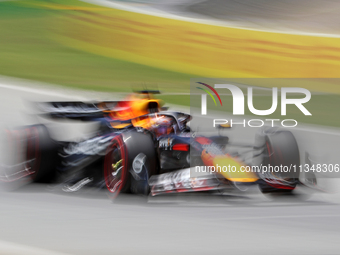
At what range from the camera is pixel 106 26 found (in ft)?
54.3

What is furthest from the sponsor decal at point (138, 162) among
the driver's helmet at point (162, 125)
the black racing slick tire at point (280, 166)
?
the black racing slick tire at point (280, 166)

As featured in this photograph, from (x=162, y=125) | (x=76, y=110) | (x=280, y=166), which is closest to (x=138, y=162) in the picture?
(x=162, y=125)

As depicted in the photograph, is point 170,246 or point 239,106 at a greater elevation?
point 239,106

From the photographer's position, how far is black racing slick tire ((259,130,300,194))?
405cm

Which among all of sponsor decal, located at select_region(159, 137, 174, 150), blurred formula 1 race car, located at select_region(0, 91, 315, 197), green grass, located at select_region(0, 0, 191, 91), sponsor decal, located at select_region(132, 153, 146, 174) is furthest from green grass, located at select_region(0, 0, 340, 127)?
sponsor decal, located at select_region(132, 153, 146, 174)

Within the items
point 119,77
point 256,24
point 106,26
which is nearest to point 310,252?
point 119,77

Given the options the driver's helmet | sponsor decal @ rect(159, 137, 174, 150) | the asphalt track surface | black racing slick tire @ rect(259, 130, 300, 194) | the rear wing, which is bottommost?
the asphalt track surface

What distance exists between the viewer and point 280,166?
409cm

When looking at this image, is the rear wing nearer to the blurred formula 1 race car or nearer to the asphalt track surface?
the blurred formula 1 race car

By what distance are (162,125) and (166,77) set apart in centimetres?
952

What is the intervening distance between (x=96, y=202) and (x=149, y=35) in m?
12.1

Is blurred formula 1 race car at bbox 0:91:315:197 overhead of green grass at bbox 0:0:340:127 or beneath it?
beneath

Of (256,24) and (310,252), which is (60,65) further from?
(310,252)

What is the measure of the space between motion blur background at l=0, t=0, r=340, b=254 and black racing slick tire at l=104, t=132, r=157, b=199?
14 cm
